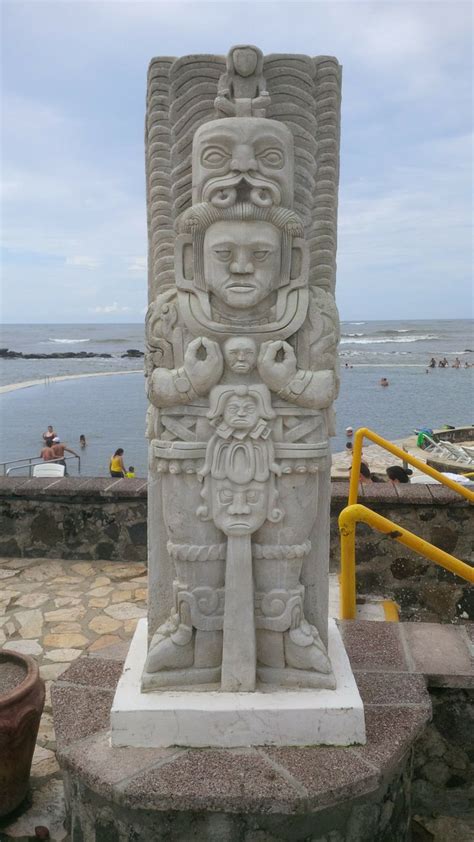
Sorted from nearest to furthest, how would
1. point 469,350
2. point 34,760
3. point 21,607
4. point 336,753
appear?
point 336,753 < point 34,760 < point 21,607 < point 469,350

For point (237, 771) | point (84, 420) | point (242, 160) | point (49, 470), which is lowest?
point (84, 420)

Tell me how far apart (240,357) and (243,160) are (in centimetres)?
72

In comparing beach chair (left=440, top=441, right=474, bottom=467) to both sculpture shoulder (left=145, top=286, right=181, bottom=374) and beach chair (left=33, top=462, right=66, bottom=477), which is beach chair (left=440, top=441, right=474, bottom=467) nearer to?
beach chair (left=33, top=462, right=66, bottom=477)

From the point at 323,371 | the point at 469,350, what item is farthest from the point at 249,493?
Answer: the point at 469,350

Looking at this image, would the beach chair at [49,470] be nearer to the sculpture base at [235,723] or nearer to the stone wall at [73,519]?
the stone wall at [73,519]

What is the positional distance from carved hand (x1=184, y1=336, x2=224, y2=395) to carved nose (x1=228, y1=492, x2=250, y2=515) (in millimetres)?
439

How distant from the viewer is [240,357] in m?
2.49

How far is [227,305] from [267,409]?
0.42m

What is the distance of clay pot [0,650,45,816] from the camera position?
105 inches

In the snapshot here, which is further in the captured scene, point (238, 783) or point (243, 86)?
point (243, 86)

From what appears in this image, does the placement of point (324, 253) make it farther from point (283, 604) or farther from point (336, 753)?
point (336, 753)

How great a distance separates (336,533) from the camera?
17.4 feet

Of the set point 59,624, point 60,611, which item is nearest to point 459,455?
point 60,611

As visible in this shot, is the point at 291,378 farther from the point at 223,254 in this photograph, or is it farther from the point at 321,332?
the point at 223,254
